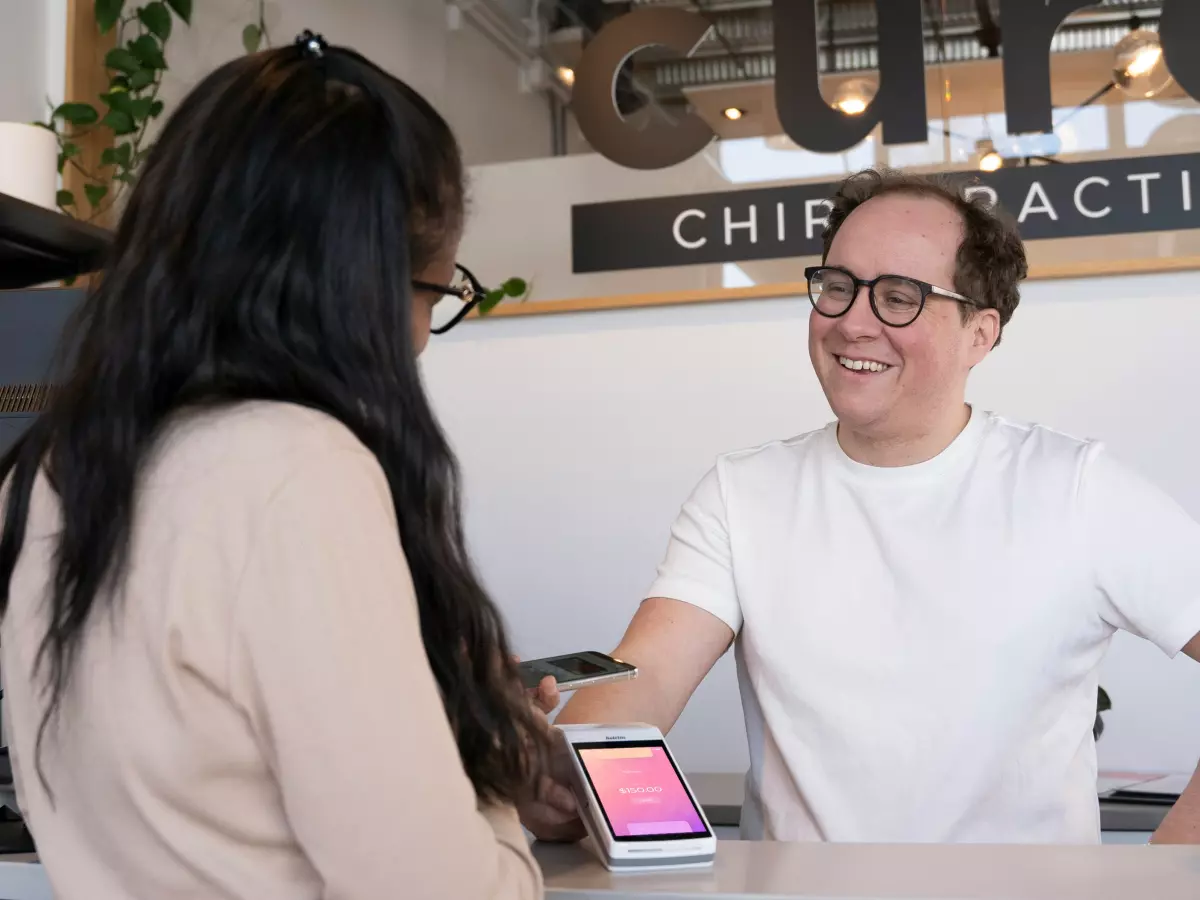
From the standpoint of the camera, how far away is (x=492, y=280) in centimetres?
288

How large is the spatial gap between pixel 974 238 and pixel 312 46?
114 centimetres

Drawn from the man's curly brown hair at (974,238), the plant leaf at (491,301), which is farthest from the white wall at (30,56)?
the man's curly brown hair at (974,238)

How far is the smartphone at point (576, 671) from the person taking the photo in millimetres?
1061

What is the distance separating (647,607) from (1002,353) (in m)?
1.27

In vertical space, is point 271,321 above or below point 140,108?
below

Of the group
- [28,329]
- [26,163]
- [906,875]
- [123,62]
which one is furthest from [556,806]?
[123,62]

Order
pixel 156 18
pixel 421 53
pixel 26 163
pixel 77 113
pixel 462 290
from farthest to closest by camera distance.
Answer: pixel 421 53 → pixel 156 18 → pixel 77 113 → pixel 26 163 → pixel 462 290

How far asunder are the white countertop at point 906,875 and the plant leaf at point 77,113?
245cm

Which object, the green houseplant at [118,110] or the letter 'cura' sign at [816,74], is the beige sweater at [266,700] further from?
the green houseplant at [118,110]

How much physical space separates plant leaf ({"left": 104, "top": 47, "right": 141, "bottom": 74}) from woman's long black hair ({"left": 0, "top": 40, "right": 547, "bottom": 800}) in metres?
2.35

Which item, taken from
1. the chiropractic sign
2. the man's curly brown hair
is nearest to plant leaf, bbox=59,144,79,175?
the chiropractic sign

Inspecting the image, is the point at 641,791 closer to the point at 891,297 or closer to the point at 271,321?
the point at 271,321

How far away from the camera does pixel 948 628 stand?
4.91 feet

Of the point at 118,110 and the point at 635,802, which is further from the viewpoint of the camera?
the point at 118,110
